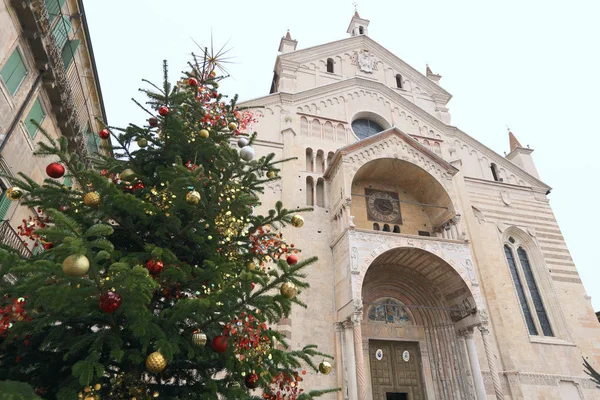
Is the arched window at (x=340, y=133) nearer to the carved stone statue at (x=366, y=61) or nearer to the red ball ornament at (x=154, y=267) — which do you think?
the carved stone statue at (x=366, y=61)

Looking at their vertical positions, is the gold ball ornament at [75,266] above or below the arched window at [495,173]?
below

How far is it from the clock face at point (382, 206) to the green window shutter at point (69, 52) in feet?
36.0

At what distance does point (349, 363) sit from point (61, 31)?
39.9 feet

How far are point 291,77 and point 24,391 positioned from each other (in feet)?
55.9

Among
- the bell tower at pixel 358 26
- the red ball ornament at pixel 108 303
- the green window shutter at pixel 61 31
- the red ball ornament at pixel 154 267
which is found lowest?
the red ball ornament at pixel 108 303

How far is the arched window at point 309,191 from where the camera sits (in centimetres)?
1491

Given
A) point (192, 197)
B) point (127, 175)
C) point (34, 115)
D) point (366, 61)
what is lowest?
point (192, 197)

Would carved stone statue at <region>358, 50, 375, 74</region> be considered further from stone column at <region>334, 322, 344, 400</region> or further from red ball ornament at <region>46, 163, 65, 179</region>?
red ball ornament at <region>46, 163, 65, 179</region>

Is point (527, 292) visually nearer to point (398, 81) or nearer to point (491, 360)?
point (491, 360)

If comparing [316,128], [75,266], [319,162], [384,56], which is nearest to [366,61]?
[384,56]

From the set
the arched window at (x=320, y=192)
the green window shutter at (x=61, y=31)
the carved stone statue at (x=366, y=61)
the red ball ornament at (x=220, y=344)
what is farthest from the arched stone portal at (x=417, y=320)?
the carved stone statue at (x=366, y=61)

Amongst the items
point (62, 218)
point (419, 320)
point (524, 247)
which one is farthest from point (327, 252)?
point (62, 218)

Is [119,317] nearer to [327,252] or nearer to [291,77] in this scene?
[327,252]

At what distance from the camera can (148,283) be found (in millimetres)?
3250
